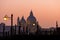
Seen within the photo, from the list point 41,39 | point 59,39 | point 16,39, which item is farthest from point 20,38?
point 59,39

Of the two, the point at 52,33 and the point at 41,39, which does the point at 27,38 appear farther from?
the point at 52,33

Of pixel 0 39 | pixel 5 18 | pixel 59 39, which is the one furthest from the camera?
pixel 5 18

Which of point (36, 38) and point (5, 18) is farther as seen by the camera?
point (5, 18)

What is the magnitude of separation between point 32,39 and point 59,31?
3.80m

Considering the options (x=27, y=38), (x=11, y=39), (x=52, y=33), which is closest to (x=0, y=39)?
(x=11, y=39)

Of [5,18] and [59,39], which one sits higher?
[5,18]

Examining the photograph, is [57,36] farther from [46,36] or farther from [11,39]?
[11,39]

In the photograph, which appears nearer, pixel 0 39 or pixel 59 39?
pixel 59 39

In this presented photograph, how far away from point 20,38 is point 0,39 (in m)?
3.42

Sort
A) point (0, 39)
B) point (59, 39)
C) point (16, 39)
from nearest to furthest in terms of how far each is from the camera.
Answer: point (59, 39) → point (16, 39) → point (0, 39)

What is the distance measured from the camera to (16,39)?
30672mm

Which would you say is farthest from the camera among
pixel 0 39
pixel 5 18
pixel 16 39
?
pixel 5 18

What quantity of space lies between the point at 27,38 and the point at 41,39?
5.34ft

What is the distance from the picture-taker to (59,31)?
31.8m
